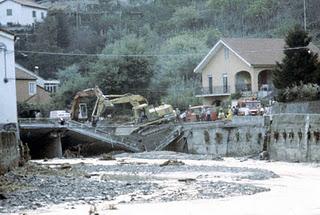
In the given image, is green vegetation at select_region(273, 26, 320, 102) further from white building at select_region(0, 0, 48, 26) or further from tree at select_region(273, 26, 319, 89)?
white building at select_region(0, 0, 48, 26)

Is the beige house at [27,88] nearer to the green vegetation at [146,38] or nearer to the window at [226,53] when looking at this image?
the green vegetation at [146,38]

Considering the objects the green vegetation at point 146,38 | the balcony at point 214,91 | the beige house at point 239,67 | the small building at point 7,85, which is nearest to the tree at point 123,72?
the green vegetation at point 146,38

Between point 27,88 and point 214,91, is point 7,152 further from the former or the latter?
point 27,88

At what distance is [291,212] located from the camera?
70.1ft

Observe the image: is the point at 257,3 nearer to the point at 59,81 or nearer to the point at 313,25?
the point at 313,25

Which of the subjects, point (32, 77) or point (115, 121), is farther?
point (32, 77)

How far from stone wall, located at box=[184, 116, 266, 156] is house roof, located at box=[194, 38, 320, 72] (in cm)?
1508

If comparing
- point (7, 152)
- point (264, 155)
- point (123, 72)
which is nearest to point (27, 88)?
point (123, 72)

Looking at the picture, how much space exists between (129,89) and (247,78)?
14.6 meters

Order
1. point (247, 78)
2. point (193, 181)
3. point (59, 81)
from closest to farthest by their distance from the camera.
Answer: point (193, 181) → point (247, 78) → point (59, 81)

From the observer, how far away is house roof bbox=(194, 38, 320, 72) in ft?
224

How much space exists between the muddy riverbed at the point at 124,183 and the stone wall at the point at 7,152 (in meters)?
0.52

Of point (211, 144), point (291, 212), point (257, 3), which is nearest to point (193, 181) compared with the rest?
point (291, 212)

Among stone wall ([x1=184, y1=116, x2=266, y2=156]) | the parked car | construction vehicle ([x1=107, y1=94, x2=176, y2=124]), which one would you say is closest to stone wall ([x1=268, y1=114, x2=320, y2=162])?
stone wall ([x1=184, y1=116, x2=266, y2=156])
